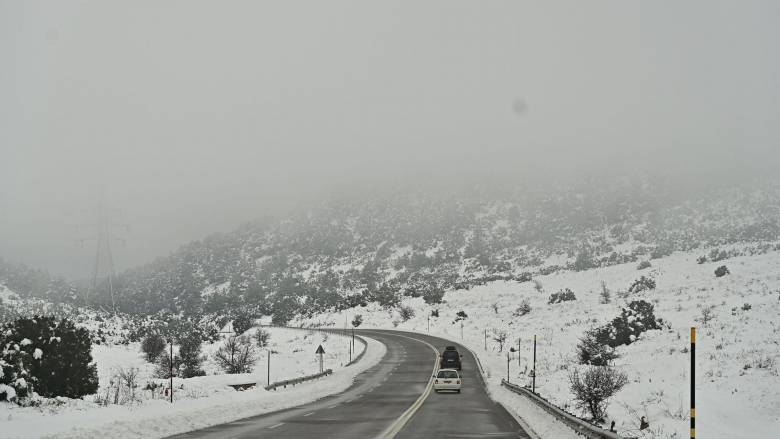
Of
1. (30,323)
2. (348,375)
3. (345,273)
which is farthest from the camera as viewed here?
(345,273)

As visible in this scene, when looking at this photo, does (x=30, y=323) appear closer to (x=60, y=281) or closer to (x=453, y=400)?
(x=453, y=400)

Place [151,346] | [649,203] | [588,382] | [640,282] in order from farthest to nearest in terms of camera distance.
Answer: [649,203] < [640,282] < [151,346] < [588,382]

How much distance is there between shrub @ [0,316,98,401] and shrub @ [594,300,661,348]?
32.6 metres

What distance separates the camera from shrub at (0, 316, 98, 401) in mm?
23719

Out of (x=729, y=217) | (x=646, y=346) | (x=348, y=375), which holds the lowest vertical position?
(x=348, y=375)

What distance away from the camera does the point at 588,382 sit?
23.5 m

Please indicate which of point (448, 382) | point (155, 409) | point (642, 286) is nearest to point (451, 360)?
point (448, 382)

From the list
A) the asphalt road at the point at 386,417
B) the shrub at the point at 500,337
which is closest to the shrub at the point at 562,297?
the shrub at the point at 500,337

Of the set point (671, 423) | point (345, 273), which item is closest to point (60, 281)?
point (345, 273)

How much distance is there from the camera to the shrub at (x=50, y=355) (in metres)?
23.7

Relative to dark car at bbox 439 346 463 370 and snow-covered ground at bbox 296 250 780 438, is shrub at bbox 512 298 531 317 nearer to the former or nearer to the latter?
snow-covered ground at bbox 296 250 780 438

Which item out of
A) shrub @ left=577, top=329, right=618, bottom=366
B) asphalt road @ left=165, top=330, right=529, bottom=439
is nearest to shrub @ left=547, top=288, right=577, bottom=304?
shrub @ left=577, top=329, right=618, bottom=366

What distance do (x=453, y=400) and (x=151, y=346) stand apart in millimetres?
33857

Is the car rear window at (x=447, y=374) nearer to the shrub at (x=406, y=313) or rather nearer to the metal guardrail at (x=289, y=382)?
the metal guardrail at (x=289, y=382)
